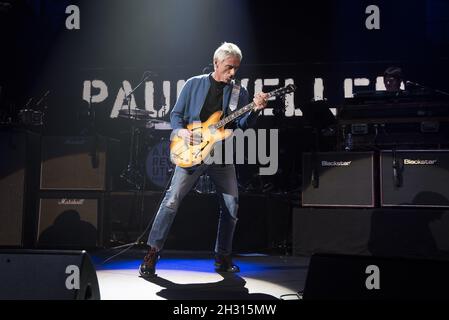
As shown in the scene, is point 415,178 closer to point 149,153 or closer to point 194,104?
point 194,104

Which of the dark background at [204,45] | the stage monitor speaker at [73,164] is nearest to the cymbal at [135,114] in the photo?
the stage monitor speaker at [73,164]

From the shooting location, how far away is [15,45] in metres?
8.45

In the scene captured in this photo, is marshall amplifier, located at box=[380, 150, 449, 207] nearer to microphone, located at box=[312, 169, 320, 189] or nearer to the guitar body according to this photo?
microphone, located at box=[312, 169, 320, 189]

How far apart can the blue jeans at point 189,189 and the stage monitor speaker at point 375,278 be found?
2057 mm

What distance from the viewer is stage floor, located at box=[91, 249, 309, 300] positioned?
11.1 ft

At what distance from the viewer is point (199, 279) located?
4066 mm

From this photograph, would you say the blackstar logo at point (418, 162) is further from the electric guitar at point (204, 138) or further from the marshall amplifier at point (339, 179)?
the electric guitar at point (204, 138)

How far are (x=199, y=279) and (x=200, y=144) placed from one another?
1014mm

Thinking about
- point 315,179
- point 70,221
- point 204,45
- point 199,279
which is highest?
point 204,45

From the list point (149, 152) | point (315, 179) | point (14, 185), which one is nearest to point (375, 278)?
point (315, 179)

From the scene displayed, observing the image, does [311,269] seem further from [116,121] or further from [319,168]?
[116,121]

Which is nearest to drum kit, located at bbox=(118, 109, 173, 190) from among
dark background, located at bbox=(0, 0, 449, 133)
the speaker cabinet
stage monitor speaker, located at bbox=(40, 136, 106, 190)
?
stage monitor speaker, located at bbox=(40, 136, 106, 190)

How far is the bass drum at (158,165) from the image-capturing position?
24.0 ft
